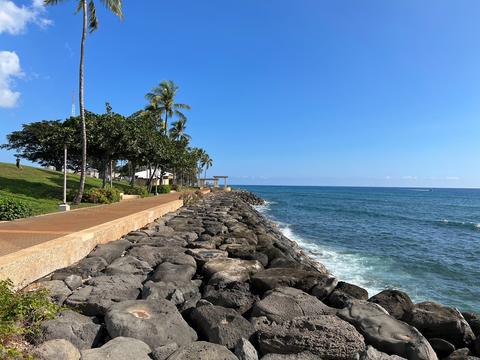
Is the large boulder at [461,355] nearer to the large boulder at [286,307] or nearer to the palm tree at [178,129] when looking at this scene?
the large boulder at [286,307]

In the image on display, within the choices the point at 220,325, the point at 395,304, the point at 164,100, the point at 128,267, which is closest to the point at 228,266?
the point at 128,267

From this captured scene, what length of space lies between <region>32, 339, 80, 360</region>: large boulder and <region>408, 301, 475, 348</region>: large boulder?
430cm

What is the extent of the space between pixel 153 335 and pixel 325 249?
51.4ft

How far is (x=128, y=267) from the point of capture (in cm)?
682

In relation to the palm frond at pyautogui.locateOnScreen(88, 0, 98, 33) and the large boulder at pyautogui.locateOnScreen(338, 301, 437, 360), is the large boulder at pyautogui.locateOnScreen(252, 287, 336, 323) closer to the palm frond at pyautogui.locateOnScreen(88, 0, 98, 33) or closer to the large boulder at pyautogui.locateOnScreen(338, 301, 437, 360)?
the large boulder at pyautogui.locateOnScreen(338, 301, 437, 360)

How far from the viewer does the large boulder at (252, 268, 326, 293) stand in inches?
247

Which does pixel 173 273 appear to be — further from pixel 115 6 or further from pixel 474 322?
pixel 115 6

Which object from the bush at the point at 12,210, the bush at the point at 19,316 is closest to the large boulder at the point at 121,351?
the bush at the point at 19,316

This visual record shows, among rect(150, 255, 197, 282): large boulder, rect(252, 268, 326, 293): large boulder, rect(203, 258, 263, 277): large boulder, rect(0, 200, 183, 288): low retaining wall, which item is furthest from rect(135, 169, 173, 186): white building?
rect(252, 268, 326, 293): large boulder

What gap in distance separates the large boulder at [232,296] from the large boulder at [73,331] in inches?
69.4

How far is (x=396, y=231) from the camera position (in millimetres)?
26891

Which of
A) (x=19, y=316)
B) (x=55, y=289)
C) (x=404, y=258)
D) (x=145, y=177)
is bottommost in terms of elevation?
(x=404, y=258)

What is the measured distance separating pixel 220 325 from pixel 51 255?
10.3 ft

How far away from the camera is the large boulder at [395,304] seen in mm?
5570
